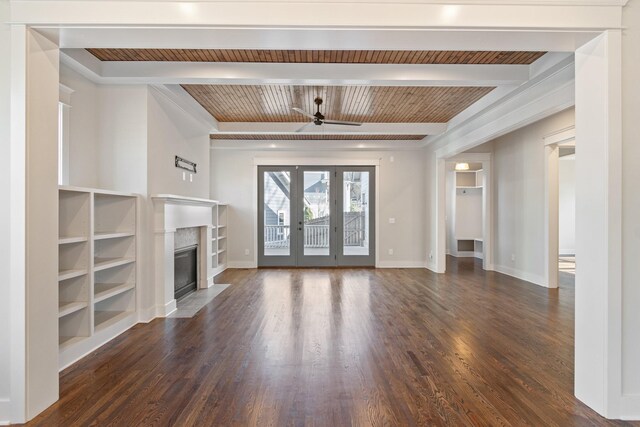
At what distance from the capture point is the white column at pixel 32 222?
2.15 metres

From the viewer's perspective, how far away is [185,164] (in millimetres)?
5355

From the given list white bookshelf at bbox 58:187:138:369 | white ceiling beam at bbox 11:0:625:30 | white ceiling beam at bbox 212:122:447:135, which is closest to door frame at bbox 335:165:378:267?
white ceiling beam at bbox 212:122:447:135

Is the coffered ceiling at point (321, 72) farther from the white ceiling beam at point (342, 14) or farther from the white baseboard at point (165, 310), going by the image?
the white baseboard at point (165, 310)

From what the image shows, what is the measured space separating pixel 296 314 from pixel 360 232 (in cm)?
416

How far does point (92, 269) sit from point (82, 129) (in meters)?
1.60

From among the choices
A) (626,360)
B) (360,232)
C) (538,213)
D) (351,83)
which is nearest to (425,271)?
(360,232)

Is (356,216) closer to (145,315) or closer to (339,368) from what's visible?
(145,315)

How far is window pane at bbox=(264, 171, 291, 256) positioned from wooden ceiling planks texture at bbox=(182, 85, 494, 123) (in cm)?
188

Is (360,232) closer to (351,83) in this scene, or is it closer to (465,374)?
(351,83)

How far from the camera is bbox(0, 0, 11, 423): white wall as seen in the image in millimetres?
2160

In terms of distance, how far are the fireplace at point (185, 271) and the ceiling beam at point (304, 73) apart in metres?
2.37

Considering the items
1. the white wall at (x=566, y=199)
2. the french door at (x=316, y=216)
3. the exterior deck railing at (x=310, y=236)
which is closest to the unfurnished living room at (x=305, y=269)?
the french door at (x=316, y=216)

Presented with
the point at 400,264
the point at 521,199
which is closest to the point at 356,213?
the point at 400,264

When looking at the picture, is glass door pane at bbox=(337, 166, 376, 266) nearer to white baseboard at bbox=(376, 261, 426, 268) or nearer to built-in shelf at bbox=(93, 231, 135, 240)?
white baseboard at bbox=(376, 261, 426, 268)
